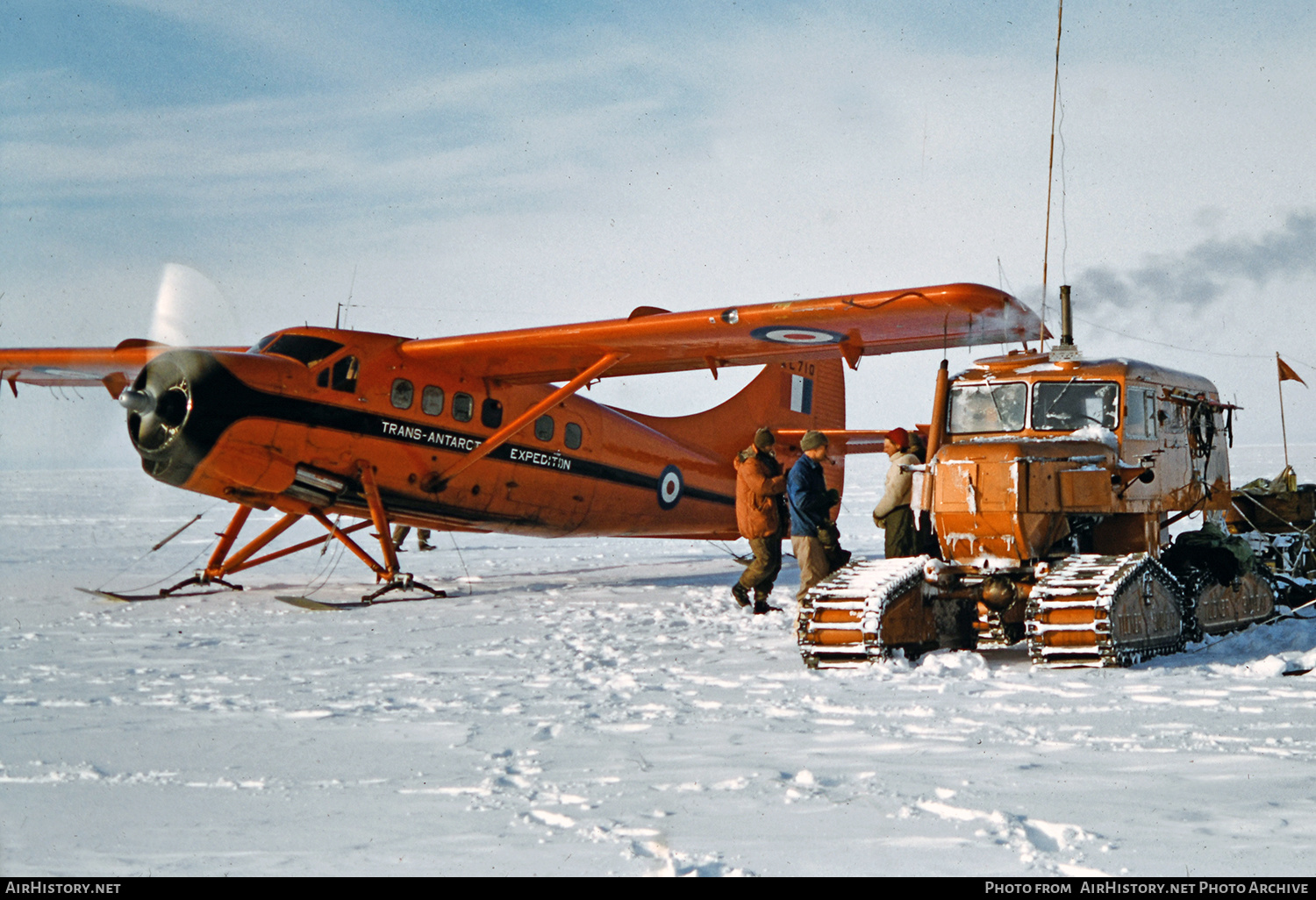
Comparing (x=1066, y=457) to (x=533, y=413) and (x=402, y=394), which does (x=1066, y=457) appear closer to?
(x=533, y=413)

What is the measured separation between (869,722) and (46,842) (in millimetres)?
3363

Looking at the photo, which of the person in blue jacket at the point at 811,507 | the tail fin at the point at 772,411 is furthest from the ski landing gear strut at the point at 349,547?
the tail fin at the point at 772,411

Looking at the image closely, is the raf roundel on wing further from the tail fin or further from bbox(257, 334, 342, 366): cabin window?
bbox(257, 334, 342, 366): cabin window

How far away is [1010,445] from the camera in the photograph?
730 cm

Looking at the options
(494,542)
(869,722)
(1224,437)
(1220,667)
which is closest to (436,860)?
(869,722)

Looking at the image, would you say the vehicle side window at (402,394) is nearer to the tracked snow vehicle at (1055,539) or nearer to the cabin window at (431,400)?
the cabin window at (431,400)

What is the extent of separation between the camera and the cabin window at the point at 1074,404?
25.1ft

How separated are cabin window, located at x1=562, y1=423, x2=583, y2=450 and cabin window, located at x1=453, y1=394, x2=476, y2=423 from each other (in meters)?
1.30

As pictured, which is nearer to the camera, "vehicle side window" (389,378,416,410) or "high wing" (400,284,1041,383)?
"high wing" (400,284,1041,383)

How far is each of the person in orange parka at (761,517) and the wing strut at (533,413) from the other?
8.71 feet

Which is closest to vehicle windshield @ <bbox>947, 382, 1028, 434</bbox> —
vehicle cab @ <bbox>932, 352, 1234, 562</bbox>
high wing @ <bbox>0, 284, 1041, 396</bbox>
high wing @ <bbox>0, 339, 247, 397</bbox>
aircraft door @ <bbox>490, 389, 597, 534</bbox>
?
vehicle cab @ <bbox>932, 352, 1234, 562</bbox>

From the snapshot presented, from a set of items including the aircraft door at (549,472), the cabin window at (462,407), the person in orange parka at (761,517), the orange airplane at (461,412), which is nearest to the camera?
the person in orange parka at (761,517)

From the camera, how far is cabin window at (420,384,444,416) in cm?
1206

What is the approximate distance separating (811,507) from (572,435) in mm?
4595
